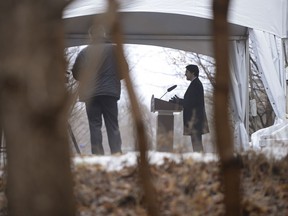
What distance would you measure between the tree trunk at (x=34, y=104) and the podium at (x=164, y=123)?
2391 millimetres

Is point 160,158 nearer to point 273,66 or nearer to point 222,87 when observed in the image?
point 222,87

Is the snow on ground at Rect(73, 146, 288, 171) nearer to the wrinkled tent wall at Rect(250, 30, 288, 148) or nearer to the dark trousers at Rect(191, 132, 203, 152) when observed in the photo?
the dark trousers at Rect(191, 132, 203, 152)

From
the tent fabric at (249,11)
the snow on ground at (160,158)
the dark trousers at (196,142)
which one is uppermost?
the tent fabric at (249,11)

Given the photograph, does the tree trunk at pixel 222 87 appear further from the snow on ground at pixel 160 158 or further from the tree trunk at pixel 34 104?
the snow on ground at pixel 160 158

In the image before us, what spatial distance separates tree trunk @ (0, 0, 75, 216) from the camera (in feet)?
6.75

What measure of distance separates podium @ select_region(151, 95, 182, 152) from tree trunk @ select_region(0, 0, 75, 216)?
7.85 ft

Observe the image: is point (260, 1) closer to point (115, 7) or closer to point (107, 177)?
point (107, 177)

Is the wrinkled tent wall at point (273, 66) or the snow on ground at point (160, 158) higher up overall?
the wrinkled tent wall at point (273, 66)

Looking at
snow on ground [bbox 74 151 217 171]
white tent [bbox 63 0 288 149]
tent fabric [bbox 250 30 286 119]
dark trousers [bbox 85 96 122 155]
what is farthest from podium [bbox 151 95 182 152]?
tent fabric [bbox 250 30 286 119]

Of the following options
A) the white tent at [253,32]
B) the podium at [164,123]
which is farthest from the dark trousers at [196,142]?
the white tent at [253,32]

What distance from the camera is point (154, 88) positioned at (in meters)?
12.9

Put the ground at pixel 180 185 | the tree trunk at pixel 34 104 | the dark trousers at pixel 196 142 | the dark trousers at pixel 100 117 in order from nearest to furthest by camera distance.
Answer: the tree trunk at pixel 34 104 → the ground at pixel 180 185 → the dark trousers at pixel 196 142 → the dark trousers at pixel 100 117

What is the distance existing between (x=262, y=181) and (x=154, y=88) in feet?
29.0

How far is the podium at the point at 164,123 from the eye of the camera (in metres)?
4.67
